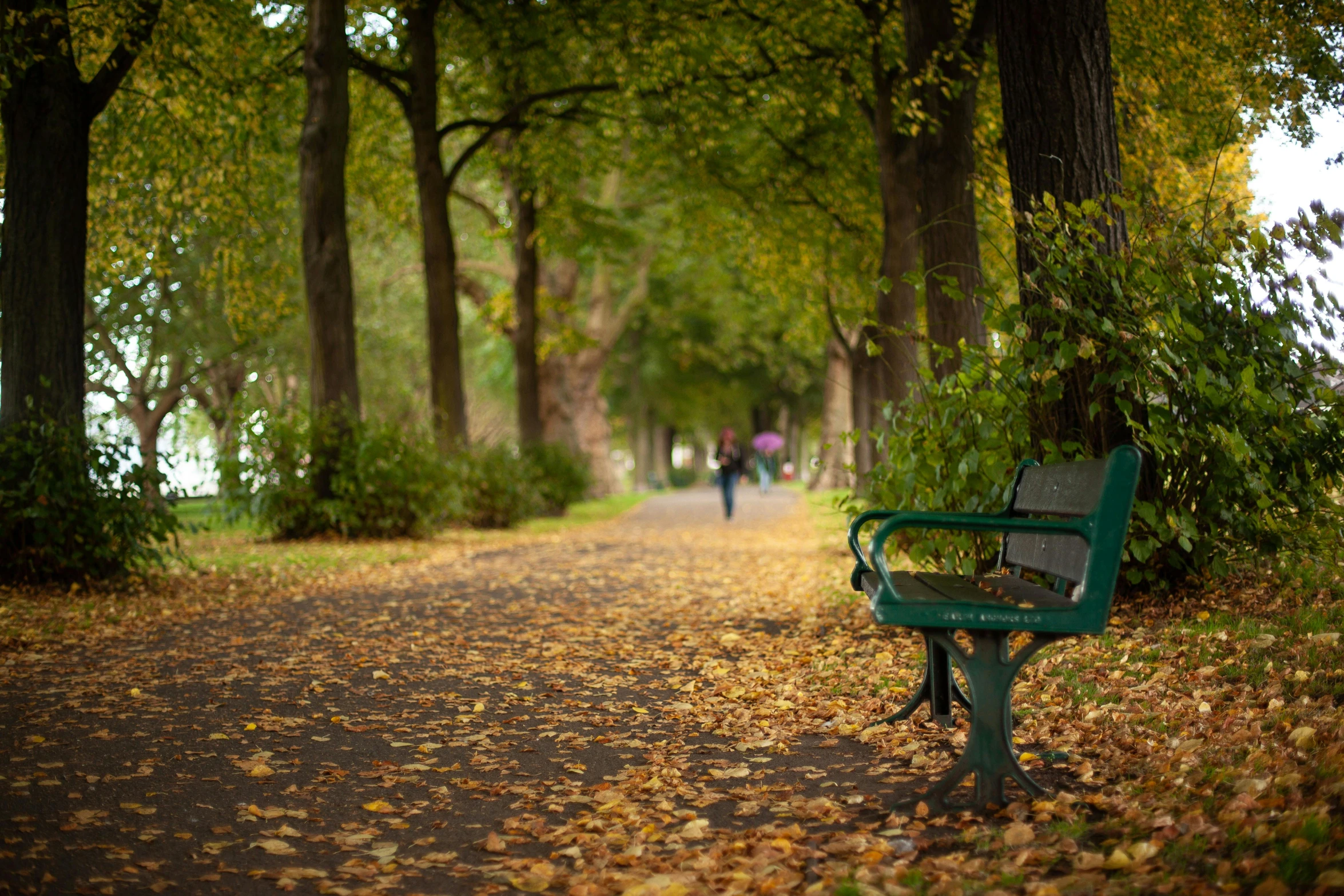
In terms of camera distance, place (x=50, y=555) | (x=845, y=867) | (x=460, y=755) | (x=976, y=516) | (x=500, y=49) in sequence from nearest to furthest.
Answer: (x=845, y=867)
(x=976, y=516)
(x=460, y=755)
(x=50, y=555)
(x=500, y=49)

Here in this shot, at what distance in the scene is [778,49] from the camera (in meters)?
14.8

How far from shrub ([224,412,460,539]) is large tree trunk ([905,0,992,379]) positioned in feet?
24.9

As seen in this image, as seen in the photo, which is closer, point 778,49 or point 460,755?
point 460,755

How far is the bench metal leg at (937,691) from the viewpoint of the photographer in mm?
4707

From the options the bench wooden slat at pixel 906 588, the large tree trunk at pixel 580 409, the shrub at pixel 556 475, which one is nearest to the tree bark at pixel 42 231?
the bench wooden slat at pixel 906 588

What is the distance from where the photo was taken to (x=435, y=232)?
16938 mm

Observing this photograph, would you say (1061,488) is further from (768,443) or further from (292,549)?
(768,443)

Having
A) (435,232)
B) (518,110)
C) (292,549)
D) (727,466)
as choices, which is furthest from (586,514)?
(292,549)

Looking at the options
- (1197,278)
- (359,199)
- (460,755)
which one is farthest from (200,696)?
(359,199)

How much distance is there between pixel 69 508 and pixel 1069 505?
771 cm

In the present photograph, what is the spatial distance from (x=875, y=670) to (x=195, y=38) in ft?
32.4

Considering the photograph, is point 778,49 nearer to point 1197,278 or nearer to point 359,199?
point 1197,278

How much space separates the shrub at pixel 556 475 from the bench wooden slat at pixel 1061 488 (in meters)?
15.7

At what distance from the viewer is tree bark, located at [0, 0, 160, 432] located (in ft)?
29.4
